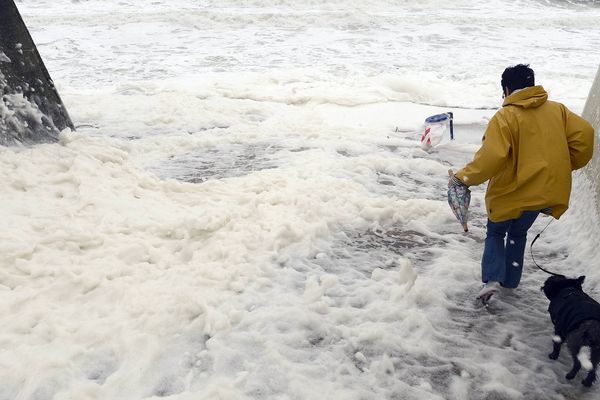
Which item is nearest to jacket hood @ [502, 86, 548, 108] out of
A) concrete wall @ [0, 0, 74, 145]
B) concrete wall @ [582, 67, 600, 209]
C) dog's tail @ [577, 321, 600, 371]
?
dog's tail @ [577, 321, 600, 371]

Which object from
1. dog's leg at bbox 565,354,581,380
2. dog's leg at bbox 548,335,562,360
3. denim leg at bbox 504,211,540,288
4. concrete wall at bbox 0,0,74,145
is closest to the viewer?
dog's leg at bbox 565,354,581,380

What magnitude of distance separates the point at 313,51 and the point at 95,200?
40.7 ft

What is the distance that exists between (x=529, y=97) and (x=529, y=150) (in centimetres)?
35

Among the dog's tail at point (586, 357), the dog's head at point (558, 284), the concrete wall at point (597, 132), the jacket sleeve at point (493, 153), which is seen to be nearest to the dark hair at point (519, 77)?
the jacket sleeve at point (493, 153)

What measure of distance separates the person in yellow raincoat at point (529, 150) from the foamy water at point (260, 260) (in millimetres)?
947

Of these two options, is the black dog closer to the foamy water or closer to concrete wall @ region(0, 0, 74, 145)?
the foamy water

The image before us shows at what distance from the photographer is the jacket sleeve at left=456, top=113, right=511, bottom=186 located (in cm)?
335

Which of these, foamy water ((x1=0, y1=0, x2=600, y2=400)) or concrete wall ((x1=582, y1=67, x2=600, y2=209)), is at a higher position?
concrete wall ((x1=582, y1=67, x2=600, y2=209))

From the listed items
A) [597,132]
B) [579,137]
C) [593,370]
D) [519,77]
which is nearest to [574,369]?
[593,370]

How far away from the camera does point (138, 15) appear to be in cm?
2144

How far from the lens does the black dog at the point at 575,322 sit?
285 cm

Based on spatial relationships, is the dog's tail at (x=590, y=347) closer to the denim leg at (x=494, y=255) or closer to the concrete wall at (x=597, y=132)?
the denim leg at (x=494, y=255)

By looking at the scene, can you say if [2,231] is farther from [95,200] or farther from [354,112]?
[354,112]

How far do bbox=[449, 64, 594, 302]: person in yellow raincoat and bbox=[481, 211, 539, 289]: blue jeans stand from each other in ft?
0.51
